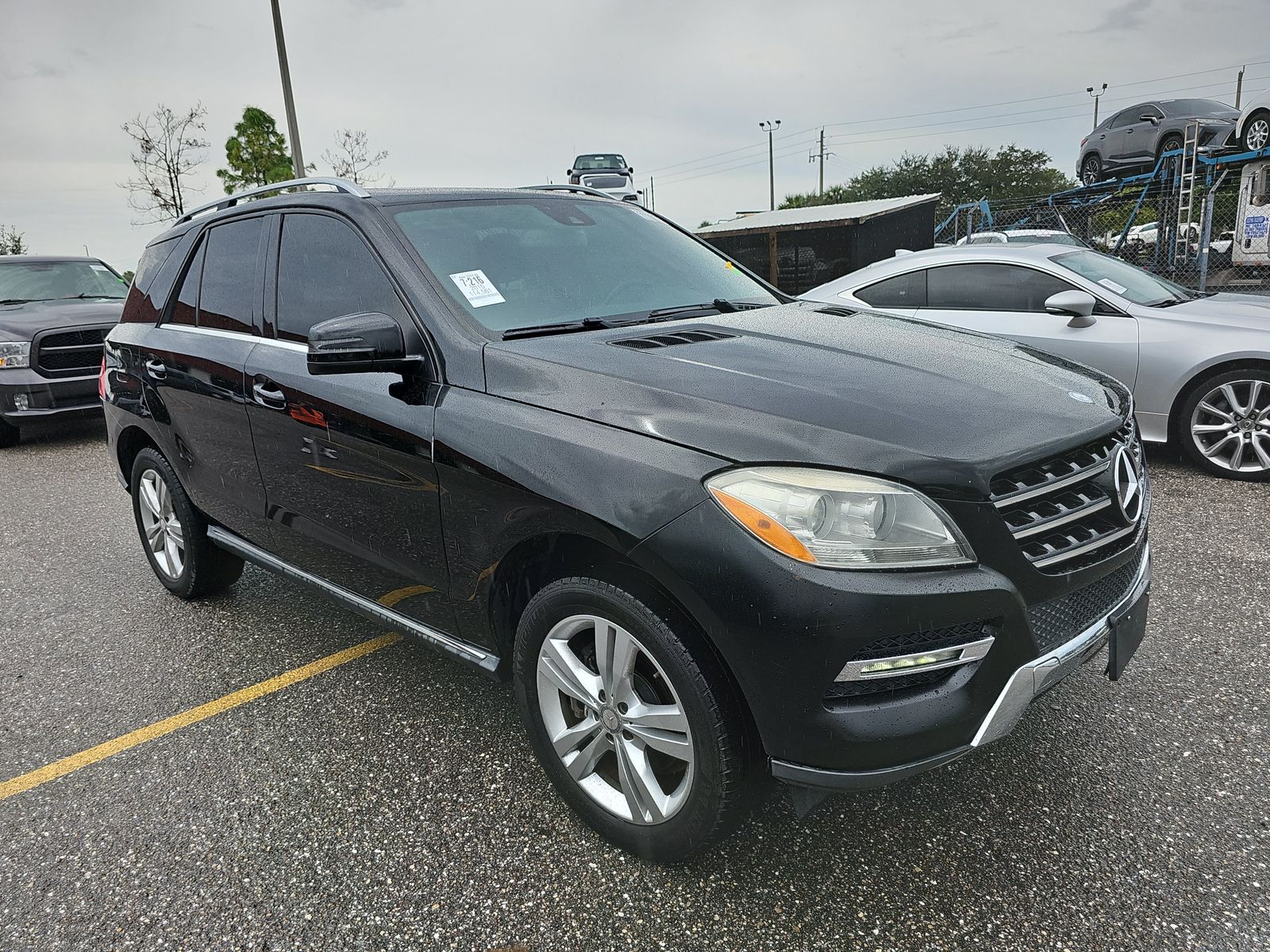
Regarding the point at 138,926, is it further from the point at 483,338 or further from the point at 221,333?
the point at 221,333

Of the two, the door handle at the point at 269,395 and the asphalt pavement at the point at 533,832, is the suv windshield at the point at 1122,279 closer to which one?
the asphalt pavement at the point at 533,832

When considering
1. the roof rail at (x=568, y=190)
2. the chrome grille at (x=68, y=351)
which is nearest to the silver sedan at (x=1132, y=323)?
the roof rail at (x=568, y=190)

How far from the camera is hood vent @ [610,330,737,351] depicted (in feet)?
8.14

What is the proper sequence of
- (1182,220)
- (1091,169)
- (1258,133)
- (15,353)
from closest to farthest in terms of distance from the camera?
(15,353)
(1258,133)
(1182,220)
(1091,169)

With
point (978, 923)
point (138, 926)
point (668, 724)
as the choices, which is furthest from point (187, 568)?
point (978, 923)

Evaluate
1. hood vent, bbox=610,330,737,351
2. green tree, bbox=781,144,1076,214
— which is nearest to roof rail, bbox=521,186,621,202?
hood vent, bbox=610,330,737,351

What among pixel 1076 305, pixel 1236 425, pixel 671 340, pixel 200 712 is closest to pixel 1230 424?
pixel 1236 425

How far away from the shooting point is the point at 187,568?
4102 millimetres

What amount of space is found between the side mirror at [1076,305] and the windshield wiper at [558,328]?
3.92 metres

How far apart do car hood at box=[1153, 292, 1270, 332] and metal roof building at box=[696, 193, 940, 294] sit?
20.9ft

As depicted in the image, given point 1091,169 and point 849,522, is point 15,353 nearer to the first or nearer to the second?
point 849,522

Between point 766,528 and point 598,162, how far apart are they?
27.3m

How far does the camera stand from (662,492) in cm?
195

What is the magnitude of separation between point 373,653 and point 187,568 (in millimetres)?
1178
